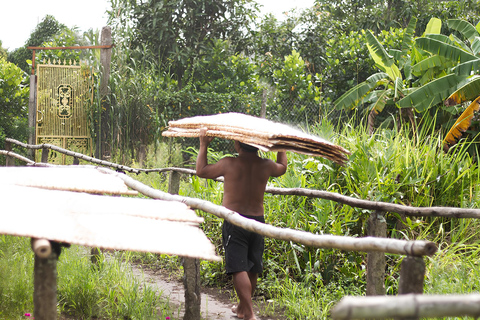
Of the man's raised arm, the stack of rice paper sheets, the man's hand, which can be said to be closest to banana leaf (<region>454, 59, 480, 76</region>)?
the man's raised arm

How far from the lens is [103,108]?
32.2 ft

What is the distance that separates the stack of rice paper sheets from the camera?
2977mm

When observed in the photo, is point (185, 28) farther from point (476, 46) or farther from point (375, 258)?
point (375, 258)

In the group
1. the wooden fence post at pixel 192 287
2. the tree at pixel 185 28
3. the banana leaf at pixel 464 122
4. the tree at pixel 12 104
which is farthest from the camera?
the tree at pixel 185 28

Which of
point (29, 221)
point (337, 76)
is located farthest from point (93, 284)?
point (337, 76)

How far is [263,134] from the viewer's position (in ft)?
9.82

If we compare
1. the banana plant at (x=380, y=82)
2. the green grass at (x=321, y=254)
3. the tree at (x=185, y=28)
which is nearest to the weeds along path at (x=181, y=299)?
the green grass at (x=321, y=254)

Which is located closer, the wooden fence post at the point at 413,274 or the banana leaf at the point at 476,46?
the wooden fence post at the point at 413,274

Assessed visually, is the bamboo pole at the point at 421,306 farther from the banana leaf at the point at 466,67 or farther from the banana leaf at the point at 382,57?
the banana leaf at the point at 382,57

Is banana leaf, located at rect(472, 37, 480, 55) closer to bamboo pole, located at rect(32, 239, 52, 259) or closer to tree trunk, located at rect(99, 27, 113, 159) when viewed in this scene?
tree trunk, located at rect(99, 27, 113, 159)

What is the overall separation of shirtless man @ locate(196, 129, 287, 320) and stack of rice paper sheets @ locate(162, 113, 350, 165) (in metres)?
0.24

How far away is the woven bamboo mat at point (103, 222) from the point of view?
1551mm

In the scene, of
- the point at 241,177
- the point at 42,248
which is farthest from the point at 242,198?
the point at 42,248

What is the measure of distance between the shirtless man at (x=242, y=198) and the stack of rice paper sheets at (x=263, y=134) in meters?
0.24
